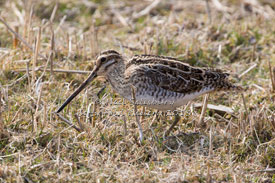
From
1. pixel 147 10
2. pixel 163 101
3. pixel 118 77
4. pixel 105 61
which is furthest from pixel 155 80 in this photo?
pixel 147 10

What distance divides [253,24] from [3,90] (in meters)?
4.24

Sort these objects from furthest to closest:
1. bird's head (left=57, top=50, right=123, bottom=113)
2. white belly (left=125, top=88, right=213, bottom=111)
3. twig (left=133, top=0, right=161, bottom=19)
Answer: twig (left=133, top=0, right=161, bottom=19), bird's head (left=57, top=50, right=123, bottom=113), white belly (left=125, top=88, right=213, bottom=111)

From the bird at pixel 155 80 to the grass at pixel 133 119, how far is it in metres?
0.30

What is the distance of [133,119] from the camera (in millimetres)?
4719

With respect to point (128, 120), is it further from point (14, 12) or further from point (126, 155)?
point (14, 12)

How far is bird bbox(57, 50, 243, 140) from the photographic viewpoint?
452cm

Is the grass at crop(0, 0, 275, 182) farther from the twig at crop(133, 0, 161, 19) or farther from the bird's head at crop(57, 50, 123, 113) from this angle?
the twig at crop(133, 0, 161, 19)

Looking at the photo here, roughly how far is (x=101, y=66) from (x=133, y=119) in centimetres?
68

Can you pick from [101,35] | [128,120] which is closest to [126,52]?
[101,35]

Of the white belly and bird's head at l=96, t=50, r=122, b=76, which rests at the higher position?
bird's head at l=96, t=50, r=122, b=76

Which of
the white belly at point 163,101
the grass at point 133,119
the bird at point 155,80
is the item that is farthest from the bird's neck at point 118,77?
the grass at point 133,119

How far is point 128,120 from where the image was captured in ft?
15.4

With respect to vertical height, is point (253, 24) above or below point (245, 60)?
above

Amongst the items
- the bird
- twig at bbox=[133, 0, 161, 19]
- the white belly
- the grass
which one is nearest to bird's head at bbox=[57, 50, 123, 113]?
the bird
